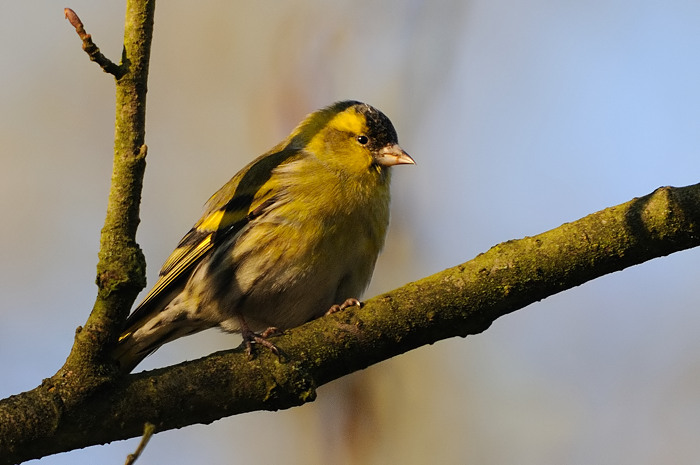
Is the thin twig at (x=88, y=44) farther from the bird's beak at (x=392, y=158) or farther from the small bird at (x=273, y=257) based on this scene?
the bird's beak at (x=392, y=158)

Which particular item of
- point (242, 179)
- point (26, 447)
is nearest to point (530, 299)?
point (26, 447)

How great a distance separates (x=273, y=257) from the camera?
14.9ft

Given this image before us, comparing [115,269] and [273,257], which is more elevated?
[273,257]

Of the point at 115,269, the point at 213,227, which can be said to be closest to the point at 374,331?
the point at 115,269

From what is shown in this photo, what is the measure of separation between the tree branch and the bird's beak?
205cm

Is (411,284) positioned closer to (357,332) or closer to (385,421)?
(357,332)

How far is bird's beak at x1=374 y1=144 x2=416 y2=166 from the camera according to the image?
5.32 meters

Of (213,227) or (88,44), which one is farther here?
(213,227)

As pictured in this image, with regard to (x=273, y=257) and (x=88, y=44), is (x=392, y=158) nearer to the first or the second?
(x=273, y=257)

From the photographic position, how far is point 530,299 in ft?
10.6

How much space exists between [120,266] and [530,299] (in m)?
1.56

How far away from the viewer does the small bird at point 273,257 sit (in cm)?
453

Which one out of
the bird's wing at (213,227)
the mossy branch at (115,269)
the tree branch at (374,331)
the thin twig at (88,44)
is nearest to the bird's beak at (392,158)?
the bird's wing at (213,227)

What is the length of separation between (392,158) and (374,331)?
2.22 m
